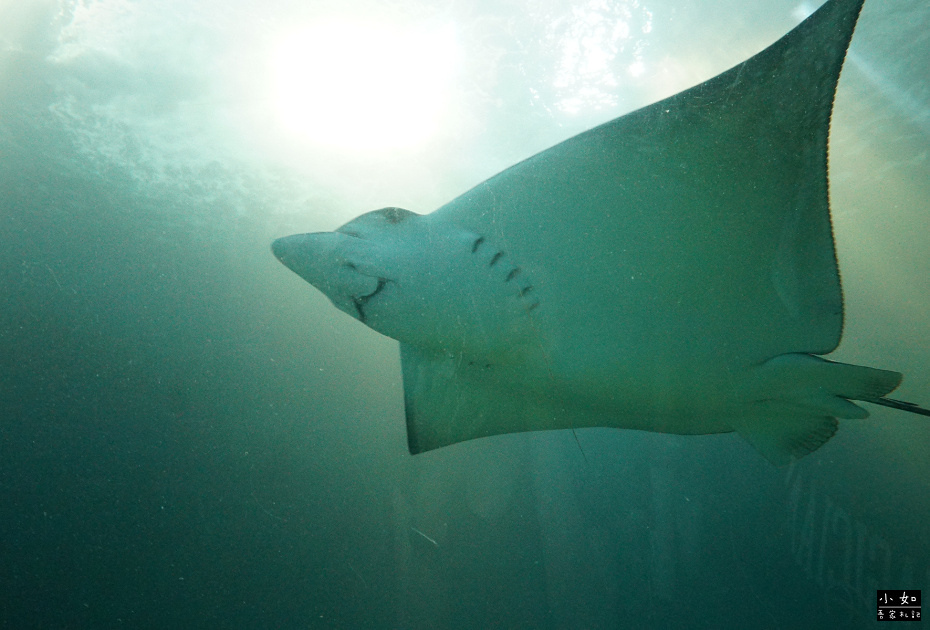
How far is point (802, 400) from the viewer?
6.91ft

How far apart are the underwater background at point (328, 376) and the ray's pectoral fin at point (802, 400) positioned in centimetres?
454

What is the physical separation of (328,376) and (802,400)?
1412 cm

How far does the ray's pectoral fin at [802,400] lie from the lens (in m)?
1.85

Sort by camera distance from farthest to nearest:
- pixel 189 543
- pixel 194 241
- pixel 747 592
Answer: pixel 194 241 → pixel 747 592 → pixel 189 543

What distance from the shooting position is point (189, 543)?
8367 millimetres

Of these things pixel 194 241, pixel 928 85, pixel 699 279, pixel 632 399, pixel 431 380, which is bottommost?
pixel 632 399

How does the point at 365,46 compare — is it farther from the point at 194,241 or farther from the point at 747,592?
the point at 747,592

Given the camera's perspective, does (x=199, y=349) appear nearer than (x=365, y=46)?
No

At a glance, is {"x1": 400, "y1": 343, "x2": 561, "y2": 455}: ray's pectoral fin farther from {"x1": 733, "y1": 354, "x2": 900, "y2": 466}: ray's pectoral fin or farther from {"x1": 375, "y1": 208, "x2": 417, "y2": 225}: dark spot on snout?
{"x1": 733, "y1": 354, "x2": 900, "y2": 466}: ray's pectoral fin

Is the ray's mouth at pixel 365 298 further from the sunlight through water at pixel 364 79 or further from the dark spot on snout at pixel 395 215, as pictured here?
the sunlight through water at pixel 364 79

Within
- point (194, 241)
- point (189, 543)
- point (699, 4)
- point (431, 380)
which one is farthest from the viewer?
point (194, 241)

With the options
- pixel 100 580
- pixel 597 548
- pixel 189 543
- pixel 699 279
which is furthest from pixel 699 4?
pixel 100 580

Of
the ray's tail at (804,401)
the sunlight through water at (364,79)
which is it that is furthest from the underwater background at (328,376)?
the ray's tail at (804,401)

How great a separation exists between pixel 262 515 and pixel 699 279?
32.9 feet
